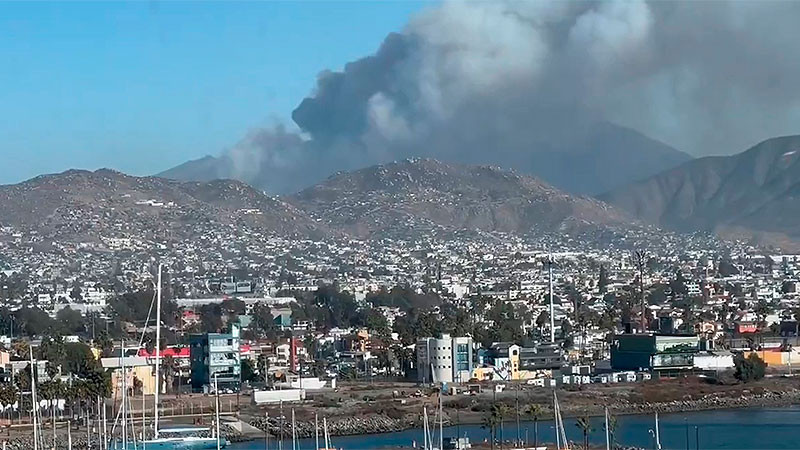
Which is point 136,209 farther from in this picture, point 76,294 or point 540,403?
point 540,403

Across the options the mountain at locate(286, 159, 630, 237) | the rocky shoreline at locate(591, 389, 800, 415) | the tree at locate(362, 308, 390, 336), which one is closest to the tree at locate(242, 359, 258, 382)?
the rocky shoreline at locate(591, 389, 800, 415)

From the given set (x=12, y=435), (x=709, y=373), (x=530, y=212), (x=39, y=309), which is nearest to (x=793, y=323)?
(x=709, y=373)

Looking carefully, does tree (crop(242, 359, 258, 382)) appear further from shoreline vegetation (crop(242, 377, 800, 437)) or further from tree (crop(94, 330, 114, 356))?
tree (crop(94, 330, 114, 356))

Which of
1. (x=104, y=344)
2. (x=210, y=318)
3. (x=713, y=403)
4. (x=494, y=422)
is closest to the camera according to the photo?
(x=494, y=422)

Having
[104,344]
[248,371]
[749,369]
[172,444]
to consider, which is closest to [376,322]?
[248,371]

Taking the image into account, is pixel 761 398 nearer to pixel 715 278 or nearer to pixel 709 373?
pixel 709 373
